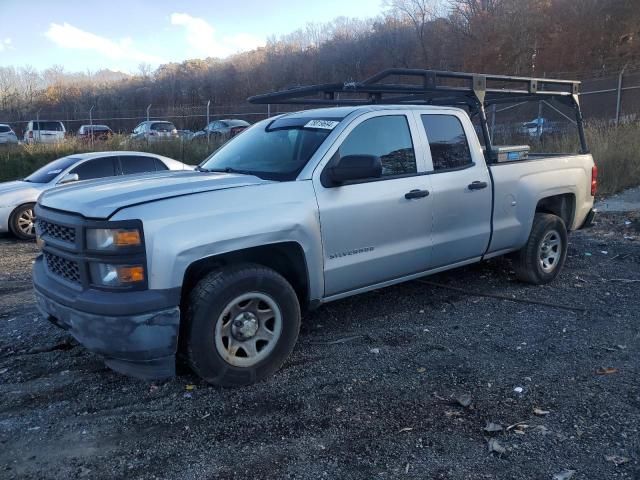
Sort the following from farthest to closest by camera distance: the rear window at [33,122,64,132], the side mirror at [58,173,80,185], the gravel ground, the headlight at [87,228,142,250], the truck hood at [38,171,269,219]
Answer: the rear window at [33,122,64,132]
the side mirror at [58,173,80,185]
the truck hood at [38,171,269,219]
the headlight at [87,228,142,250]
the gravel ground

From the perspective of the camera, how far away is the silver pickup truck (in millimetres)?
3277

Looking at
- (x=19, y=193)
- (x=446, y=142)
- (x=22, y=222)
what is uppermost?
(x=446, y=142)

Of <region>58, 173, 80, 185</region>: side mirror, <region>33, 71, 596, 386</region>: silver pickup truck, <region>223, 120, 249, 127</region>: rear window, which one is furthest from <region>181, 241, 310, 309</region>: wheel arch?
<region>223, 120, 249, 127</region>: rear window

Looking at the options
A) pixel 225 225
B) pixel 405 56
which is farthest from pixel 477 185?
pixel 405 56

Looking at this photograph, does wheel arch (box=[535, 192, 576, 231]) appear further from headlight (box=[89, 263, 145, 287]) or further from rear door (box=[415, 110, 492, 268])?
headlight (box=[89, 263, 145, 287])

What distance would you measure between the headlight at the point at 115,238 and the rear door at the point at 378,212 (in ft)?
4.47

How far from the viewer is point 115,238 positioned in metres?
3.21

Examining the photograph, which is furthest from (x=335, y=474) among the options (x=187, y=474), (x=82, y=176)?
(x=82, y=176)

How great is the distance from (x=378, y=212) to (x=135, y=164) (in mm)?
6806

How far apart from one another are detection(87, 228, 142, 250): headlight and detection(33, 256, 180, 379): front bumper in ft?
0.94

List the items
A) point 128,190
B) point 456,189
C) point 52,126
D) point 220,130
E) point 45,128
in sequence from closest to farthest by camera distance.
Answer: point 128,190, point 456,189, point 220,130, point 45,128, point 52,126

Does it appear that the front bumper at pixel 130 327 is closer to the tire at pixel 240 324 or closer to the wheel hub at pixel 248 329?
the tire at pixel 240 324

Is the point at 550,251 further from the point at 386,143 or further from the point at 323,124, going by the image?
the point at 323,124

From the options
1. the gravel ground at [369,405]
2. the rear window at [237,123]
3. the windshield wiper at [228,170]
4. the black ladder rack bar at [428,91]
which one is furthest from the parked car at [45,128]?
the windshield wiper at [228,170]
